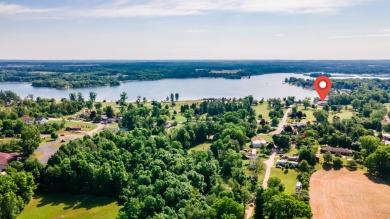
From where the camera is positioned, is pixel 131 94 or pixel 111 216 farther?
pixel 131 94

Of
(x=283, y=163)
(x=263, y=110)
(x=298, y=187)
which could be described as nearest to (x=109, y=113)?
(x=263, y=110)

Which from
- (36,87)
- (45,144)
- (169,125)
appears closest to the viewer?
(45,144)

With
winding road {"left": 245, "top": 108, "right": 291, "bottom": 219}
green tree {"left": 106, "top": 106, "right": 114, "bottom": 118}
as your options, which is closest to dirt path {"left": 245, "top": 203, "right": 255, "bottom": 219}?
winding road {"left": 245, "top": 108, "right": 291, "bottom": 219}

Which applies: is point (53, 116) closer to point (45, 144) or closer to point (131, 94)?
point (45, 144)

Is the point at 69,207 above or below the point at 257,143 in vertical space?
below

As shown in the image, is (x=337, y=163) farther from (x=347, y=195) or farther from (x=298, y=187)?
(x=298, y=187)

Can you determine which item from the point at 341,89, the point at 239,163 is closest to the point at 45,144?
the point at 239,163

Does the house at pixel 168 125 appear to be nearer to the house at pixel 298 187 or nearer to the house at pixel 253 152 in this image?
the house at pixel 253 152
